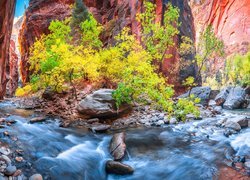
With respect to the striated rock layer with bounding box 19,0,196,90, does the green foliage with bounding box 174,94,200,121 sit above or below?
below

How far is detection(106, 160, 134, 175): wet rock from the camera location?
639 cm

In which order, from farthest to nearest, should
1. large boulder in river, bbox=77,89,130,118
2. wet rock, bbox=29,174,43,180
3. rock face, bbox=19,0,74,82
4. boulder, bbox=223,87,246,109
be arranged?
1. rock face, bbox=19,0,74,82
2. boulder, bbox=223,87,246,109
3. large boulder in river, bbox=77,89,130,118
4. wet rock, bbox=29,174,43,180

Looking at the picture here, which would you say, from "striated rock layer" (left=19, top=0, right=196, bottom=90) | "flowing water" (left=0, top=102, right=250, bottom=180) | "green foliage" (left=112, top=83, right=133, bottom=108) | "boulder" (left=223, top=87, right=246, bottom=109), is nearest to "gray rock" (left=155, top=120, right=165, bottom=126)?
"flowing water" (left=0, top=102, right=250, bottom=180)

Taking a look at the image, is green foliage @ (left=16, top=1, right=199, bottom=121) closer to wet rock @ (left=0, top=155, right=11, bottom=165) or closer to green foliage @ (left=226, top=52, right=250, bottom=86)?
wet rock @ (left=0, top=155, right=11, bottom=165)

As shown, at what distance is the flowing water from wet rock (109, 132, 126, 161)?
8.4 inches

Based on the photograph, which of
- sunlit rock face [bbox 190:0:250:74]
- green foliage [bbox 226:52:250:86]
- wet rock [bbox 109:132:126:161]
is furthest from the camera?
sunlit rock face [bbox 190:0:250:74]

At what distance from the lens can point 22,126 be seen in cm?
932

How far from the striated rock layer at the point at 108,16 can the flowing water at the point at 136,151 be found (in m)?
17.3

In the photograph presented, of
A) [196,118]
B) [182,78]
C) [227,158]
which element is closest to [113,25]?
[182,78]

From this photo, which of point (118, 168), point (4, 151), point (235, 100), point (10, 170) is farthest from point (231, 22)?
point (10, 170)

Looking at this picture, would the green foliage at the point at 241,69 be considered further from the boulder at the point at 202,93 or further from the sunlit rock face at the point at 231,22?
the boulder at the point at 202,93

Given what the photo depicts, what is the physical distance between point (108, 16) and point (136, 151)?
28.5 m

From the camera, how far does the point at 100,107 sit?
41.4ft

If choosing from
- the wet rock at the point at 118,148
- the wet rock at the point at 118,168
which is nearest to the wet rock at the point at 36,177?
the wet rock at the point at 118,168
